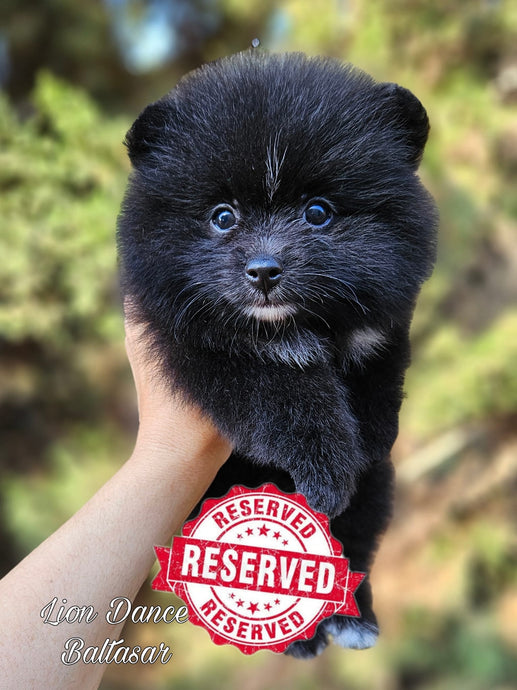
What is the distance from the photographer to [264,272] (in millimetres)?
990

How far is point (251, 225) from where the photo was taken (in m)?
1.03

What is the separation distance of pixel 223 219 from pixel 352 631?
79 centimetres

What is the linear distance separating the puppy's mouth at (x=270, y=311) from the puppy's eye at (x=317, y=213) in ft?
0.47

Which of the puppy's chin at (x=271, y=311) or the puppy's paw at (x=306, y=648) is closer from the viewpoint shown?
the puppy's chin at (x=271, y=311)

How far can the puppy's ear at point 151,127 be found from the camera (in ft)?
3.67

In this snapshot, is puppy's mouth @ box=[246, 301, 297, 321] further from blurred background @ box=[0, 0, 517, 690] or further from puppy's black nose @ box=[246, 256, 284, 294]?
blurred background @ box=[0, 0, 517, 690]

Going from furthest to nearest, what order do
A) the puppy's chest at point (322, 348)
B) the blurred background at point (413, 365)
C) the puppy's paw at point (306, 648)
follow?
the blurred background at point (413, 365), the puppy's paw at point (306, 648), the puppy's chest at point (322, 348)

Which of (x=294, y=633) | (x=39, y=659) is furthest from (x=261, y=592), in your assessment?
(x=39, y=659)

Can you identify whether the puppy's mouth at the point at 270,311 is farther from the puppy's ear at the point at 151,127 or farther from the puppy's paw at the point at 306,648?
the puppy's paw at the point at 306,648

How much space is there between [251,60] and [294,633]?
97 cm

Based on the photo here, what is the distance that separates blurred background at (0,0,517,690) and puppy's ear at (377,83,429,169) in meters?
2.50

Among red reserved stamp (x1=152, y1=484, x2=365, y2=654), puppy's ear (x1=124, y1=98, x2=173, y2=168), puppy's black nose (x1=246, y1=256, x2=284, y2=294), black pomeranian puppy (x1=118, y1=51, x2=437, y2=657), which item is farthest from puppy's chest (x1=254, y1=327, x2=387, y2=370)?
puppy's ear (x1=124, y1=98, x2=173, y2=168)

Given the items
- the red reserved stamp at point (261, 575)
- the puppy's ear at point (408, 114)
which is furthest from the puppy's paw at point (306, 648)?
the puppy's ear at point (408, 114)

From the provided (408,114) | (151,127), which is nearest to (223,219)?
(151,127)
